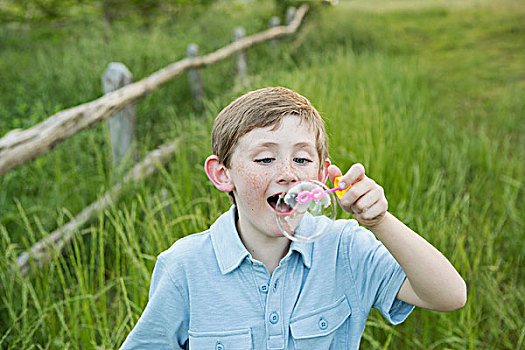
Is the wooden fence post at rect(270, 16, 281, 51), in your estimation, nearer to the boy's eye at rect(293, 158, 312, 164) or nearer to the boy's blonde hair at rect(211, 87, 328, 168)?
the boy's blonde hair at rect(211, 87, 328, 168)

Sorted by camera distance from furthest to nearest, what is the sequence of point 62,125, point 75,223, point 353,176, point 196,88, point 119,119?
point 196,88 < point 119,119 < point 75,223 < point 62,125 < point 353,176

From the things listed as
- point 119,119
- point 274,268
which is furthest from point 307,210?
point 119,119

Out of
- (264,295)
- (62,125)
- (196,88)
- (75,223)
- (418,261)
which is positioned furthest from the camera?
(196,88)

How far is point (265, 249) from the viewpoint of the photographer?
4.66 feet

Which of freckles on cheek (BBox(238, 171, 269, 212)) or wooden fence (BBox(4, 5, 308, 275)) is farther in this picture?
wooden fence (BBox(4, 5, 308, 275))

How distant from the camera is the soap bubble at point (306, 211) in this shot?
1198mm

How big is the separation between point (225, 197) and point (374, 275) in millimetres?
1165

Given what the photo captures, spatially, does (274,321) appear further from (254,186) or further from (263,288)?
(254,186)

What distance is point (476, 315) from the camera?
90.9 inches

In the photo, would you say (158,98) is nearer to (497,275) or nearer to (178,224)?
(178,224)

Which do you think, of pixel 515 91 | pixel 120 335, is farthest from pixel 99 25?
pixel 120 335

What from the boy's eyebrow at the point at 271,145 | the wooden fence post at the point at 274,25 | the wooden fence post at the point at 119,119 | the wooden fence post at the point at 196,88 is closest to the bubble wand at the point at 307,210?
the boy's eyebrow at the point at 271,145

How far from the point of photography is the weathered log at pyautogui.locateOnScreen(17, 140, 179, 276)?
2.55 m

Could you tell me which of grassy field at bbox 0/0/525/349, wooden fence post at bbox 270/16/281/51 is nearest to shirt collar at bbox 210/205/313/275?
grassy field at bbox 0/0/525/349
